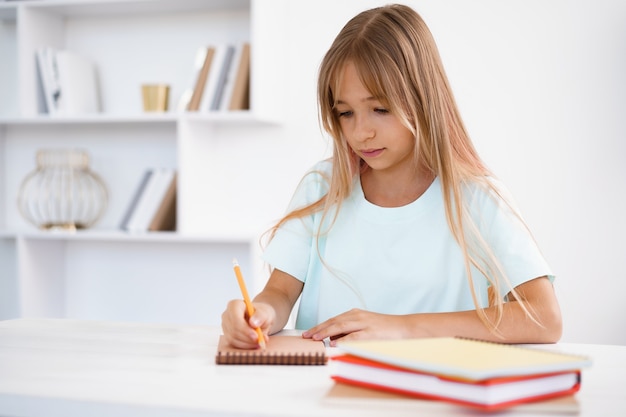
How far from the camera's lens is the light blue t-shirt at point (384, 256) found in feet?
4.99

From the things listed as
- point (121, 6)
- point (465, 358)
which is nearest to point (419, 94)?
point (465, 358)

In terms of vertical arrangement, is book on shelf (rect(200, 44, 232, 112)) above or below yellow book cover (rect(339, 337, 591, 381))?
above

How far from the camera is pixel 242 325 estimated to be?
1.13 meters

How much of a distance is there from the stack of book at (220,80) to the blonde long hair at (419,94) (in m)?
1.17

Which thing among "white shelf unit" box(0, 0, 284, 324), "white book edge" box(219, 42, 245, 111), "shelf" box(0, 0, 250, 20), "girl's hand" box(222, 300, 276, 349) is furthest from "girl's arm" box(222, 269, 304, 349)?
"shelf" box(0, 0, 250, 20)

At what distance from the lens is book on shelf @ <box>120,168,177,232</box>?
2.80 metres

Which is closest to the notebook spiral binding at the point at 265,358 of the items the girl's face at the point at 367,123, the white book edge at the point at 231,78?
the girl's face at the point at 367,123

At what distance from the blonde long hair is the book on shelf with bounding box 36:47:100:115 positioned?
1.64 metres

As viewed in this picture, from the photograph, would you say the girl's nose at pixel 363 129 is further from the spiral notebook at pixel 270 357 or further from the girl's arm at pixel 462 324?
the spiral notebook at pixel 270 357

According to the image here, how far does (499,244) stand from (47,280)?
2.15 metres

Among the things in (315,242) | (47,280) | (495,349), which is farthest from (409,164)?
(47,280)

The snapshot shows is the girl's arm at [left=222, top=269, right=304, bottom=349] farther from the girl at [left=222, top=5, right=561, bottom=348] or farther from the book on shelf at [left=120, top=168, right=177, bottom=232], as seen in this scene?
the book on shelf at [left=120, top=168, right=177, bottom=232]

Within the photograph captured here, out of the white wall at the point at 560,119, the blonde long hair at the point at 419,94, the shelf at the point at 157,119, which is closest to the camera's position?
the blonde long hair at the point at 419,94

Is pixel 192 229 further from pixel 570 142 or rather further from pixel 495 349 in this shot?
pixel 495 349
